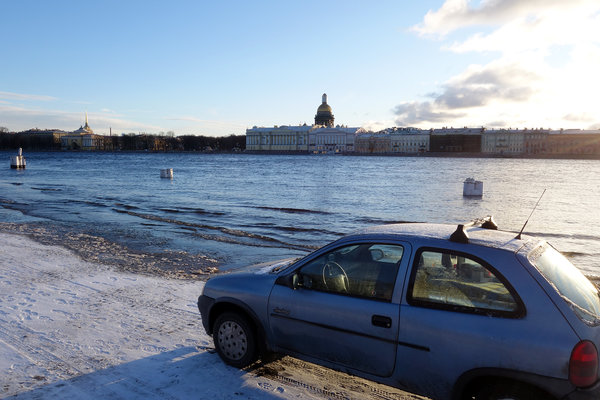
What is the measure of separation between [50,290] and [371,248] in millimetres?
4998

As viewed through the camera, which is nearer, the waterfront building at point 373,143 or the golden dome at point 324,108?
the waterfront building at point 373,143

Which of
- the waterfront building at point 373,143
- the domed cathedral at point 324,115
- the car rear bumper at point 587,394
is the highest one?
the domed cathedral at point 324,115

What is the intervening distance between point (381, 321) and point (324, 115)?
188m

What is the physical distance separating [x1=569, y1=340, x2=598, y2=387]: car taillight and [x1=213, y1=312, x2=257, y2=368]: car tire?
250 centimetres

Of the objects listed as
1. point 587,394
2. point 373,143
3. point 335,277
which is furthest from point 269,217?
point 373,143

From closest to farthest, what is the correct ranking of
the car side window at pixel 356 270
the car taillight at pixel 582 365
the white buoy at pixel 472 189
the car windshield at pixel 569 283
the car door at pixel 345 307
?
1. the car taillight at pixel 582 365
2. the car windshield at pixel 569 283
3. the car door at pixel 345 307
4. the car side window at pixel 356 270
5. the white buoy at pixel 472 189

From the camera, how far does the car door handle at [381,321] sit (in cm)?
338

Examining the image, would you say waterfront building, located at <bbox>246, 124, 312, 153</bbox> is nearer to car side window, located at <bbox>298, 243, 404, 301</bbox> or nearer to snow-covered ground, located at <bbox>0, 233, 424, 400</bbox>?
snow-covered ground, located at <bbox>0, 233, 424, 400</bbox>

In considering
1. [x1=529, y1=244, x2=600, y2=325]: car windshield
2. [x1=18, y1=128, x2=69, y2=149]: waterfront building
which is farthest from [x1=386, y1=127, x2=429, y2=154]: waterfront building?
[x1=529, y1=244, x2=600, y2=325]: car windshield

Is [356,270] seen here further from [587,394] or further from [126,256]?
[126,256]

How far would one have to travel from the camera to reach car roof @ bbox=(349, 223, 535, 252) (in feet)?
10.7

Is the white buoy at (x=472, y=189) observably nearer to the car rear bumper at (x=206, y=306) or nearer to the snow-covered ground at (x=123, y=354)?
the snow-covered ground at (x=123, y=354)

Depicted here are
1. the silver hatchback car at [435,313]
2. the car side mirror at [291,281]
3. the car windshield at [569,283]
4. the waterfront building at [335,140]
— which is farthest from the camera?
the waterfront building at [335,140]

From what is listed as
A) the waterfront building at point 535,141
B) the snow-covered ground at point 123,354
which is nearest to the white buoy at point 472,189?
the snow-covered ground at point 123,354
